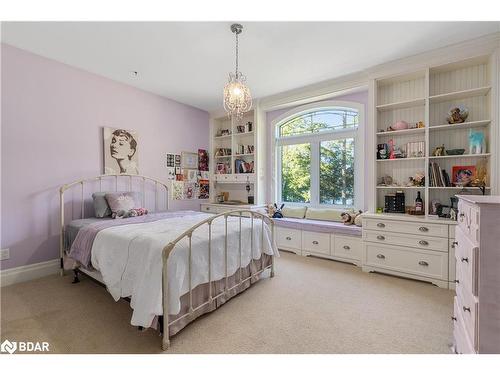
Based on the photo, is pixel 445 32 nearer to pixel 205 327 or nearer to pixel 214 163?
pixel 205 327

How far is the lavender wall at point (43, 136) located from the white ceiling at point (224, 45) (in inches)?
9.3

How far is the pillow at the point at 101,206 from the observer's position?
3.08 metres

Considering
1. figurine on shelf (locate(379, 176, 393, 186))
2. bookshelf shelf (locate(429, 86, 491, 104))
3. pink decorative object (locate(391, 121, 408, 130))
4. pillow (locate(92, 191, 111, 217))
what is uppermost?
bookshelf shelf (locate(429, 86, 491, 104))

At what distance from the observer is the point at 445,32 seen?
8.03 feet

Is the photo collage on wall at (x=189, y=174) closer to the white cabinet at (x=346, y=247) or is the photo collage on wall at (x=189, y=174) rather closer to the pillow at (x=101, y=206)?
the pillow at (x=101, y=206)

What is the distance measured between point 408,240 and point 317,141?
2.13 meters

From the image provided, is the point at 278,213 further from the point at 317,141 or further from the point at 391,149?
the point at 391,149

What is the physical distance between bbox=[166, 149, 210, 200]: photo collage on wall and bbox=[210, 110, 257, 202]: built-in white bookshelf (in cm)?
19

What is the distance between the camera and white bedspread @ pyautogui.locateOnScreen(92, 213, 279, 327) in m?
1.66

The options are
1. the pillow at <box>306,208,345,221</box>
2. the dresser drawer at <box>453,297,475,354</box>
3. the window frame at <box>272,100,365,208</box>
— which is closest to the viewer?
the dresser drawer at <box>453,297,475,354</box>

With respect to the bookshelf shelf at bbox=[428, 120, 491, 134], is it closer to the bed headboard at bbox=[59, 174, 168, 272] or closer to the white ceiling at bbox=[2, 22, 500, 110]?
the white ceiling at bbox=[2, 22, 500, 110]

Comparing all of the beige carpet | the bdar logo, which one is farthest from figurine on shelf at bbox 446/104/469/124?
the bdar logo
